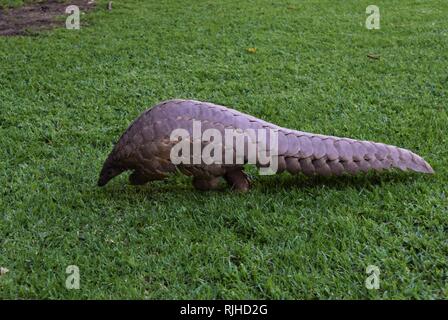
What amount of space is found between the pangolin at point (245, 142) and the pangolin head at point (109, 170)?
12 cm

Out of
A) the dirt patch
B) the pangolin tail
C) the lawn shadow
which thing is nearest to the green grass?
the lawn shadow

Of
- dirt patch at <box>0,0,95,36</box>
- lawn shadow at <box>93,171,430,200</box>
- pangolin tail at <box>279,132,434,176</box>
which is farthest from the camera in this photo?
dirt patch at <box>0,0,95,36</box>

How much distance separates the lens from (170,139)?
3.07m

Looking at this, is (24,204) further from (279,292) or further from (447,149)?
(447,149)

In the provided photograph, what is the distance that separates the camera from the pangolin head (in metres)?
3.28

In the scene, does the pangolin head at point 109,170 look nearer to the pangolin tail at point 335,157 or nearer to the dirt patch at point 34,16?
the pangolin tail at point 335,157

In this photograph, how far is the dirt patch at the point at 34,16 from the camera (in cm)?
749

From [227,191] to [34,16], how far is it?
236 inches

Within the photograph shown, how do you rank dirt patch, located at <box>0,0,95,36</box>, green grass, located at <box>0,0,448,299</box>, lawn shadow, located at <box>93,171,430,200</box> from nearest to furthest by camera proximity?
1. green grass, located at <box>0,0,448,299</box>
2. lawn shadow, located at <box>93,171,430,200</box>
3. dirt patch, located at <box>0,0,95,36</box>

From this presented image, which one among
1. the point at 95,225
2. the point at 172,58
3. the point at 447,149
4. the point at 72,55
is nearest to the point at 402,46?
the point at 172,58

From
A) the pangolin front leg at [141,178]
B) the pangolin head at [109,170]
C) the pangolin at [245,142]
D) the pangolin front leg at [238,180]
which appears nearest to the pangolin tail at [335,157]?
the pangolin at [245,142]

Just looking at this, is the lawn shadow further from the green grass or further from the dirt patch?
the dirt patch

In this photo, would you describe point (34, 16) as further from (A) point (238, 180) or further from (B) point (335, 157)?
(B) point (335, 157)

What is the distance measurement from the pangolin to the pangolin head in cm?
12
